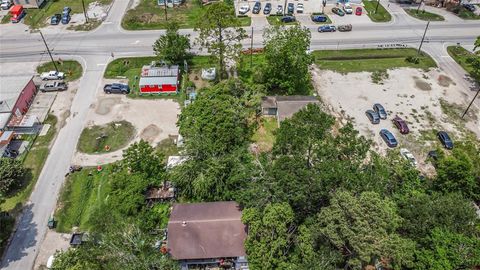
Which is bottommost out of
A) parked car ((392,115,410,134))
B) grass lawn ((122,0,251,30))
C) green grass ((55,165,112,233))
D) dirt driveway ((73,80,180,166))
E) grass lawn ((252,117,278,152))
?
green grass ((55,165,112,233))

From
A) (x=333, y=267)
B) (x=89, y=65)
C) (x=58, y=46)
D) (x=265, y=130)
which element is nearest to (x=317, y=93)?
(x=265, y=130)

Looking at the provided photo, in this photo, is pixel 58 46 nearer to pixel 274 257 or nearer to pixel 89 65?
pixel 89 65

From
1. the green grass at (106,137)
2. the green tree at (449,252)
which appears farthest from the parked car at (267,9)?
the green tree at (449,252)

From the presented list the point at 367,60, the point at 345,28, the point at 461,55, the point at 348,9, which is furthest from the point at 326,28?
the point at 461,55

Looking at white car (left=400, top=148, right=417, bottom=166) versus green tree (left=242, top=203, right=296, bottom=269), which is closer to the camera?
green tree (left=242, top=203, right=296, bottom=269)

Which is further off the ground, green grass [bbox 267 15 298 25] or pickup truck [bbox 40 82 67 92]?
green grass [bbox 267 15 298 25]

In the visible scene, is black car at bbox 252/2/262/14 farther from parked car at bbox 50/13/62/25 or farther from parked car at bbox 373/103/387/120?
parked car at bbox 50/13/62/25

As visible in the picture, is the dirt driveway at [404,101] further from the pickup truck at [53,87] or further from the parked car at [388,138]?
the pickup truck at [53,87]

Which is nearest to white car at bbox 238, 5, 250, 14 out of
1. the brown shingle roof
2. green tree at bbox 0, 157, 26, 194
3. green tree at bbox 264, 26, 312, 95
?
green tree at bbox 264, 26, 312, 95
